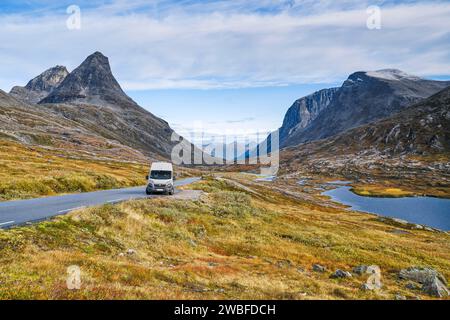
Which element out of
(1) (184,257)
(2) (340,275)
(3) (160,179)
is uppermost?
(3) (160,179)

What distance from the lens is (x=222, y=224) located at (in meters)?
40.0

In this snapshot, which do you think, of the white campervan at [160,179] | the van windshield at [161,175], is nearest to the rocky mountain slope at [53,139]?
the van windshield at [161,175]

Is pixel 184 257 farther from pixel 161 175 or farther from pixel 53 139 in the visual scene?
pixel 53 139

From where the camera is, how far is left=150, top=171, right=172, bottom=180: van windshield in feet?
159

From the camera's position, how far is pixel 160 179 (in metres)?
48.3

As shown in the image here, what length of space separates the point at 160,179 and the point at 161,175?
64cm

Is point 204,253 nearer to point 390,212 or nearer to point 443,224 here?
point 443,224

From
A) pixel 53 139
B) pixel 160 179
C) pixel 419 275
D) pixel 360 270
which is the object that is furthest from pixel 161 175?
pixel 53 139

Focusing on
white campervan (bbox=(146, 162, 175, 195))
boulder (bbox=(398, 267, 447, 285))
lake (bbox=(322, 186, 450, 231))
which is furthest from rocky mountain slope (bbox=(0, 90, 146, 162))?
boulder (bbox=(398, 267, 447, 285))

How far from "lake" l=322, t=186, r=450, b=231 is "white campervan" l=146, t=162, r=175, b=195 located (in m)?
81.3

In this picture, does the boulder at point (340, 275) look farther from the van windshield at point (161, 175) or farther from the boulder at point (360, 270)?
the van windshield at point (161, 175)

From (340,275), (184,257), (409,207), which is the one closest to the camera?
(184,257)

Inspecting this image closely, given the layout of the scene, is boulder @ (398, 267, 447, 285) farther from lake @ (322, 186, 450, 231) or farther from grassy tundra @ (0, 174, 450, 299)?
lake @ (322, 186, 450, 231)

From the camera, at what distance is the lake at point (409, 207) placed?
343ft
